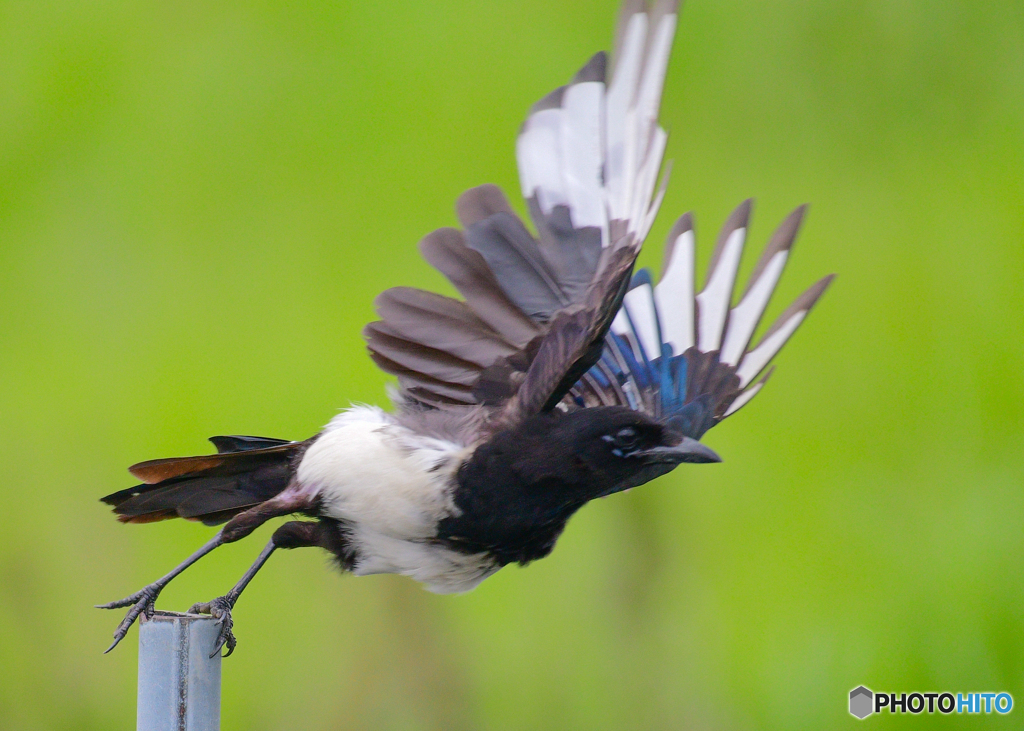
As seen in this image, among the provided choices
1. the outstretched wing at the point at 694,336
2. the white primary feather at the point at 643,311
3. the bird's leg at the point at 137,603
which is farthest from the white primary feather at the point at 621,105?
the bird's leg at the point at 137,603

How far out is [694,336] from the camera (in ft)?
7.09

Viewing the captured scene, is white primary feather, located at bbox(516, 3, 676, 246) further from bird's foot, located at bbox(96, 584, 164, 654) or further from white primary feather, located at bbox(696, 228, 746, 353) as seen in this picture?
bird's foot, located at bbox(96, 584, 164, 654)

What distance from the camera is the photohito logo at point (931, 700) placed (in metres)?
2.84

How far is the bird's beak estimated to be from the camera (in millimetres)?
1399

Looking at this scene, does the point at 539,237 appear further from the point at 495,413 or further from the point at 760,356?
the point at 760,356

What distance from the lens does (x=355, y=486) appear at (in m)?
1.51

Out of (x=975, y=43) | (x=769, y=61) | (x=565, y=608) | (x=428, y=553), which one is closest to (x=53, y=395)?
(x=565, y=608)

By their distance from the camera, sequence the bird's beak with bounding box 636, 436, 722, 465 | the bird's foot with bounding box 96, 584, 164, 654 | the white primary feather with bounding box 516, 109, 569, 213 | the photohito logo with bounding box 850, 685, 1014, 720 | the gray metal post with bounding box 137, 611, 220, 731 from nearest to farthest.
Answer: the gray metal post with bounding box 137, 611, 220, 731 → the bird's beak with bounding box 636, 436, 722, 465 → the bird's foot with bounding box 96, 584, 164, 654 → the white primary feather with bounding box 516, 109, 569, 213 → the photohito logo with bounding box 850, 685, 1014, 720

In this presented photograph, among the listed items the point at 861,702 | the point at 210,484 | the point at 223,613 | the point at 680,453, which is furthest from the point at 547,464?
the point at 861,702

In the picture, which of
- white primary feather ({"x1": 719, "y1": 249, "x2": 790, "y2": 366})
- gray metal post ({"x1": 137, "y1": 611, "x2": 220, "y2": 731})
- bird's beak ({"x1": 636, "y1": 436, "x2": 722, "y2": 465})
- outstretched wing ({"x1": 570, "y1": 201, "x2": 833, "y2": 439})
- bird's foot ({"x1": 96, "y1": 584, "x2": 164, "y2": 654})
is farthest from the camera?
white primary feather ({"x1": 719, "y1": 249, "x2": 790, "y2": 366})

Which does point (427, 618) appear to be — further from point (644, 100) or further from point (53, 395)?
point (644, 100)

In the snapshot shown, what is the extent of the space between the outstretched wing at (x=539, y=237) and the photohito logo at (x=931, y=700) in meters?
1.80

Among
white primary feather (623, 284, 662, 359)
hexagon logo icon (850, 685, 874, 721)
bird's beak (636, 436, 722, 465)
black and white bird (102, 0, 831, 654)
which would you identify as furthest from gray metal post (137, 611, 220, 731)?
hexagon logo icon (850, 685, 874, 721)

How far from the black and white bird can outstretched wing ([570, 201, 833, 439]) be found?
36cm
